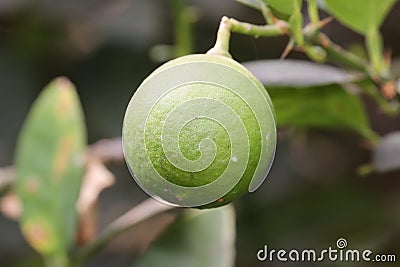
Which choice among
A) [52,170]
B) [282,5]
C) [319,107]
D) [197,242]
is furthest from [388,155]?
[52,170]

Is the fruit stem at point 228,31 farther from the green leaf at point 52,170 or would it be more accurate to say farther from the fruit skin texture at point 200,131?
the green leaf at point 52,170

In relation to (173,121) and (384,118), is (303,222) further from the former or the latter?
(173,121)

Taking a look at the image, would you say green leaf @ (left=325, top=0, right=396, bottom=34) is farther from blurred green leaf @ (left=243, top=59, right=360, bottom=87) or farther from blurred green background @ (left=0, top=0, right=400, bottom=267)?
blurred green background @ (left=0, top=0, right=400, bottom=267)

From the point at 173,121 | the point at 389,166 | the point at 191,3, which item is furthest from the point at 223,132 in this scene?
the point at 191,3

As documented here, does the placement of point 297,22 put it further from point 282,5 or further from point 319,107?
point 319,107

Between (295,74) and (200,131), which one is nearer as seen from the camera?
(200,131)

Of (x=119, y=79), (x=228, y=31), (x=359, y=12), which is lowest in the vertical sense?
(x=228, y=31)

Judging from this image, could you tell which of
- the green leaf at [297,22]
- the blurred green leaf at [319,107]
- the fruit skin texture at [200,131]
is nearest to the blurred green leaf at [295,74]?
the blurred green leaf at [319,107]
